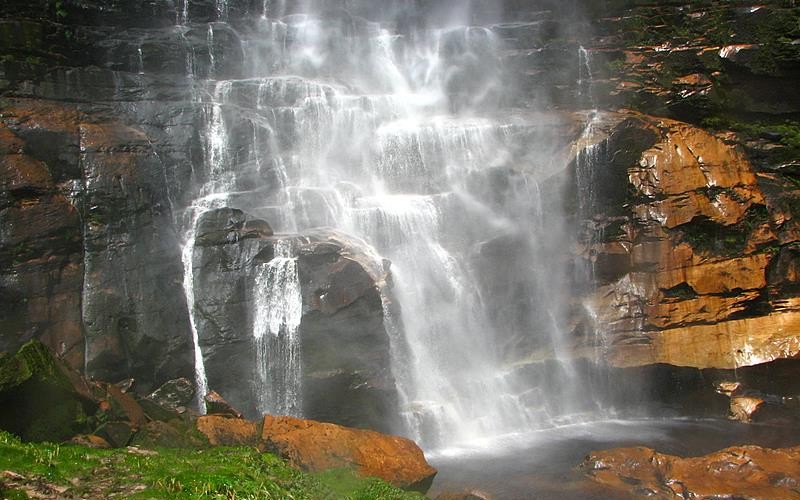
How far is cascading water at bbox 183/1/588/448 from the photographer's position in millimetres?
19516

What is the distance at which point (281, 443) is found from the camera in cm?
1340

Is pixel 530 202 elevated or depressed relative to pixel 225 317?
elevated

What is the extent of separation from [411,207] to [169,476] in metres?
14.3


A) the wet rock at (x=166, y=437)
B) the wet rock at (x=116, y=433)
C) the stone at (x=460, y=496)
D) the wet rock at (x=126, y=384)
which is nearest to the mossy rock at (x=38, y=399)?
the wet rock at (x=116, y=433)

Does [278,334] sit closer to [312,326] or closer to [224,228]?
[312,326]

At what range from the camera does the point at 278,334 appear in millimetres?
18141

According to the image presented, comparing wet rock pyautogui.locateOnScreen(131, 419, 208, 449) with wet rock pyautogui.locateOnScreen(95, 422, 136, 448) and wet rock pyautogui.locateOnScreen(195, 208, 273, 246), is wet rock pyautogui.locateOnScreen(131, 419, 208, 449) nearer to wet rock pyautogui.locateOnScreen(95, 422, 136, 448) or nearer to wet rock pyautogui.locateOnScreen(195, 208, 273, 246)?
wet rock pyautogui.locateOnScreen(95, 422, 136, 448)

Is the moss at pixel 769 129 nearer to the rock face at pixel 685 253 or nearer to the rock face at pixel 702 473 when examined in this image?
the rock face at pixel 685 253

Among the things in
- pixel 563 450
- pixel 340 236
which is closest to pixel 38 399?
pixel 340 236

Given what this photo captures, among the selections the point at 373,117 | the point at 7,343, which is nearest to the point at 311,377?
the point at 7,343

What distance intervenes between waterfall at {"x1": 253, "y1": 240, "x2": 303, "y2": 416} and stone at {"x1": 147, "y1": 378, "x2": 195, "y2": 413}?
2.01 meters

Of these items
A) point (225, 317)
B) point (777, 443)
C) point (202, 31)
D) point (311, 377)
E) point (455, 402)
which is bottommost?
point (777, 443)

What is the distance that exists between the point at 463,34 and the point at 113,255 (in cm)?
1987

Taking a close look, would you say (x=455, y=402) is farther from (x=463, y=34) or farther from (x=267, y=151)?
(x=463, y=34)
